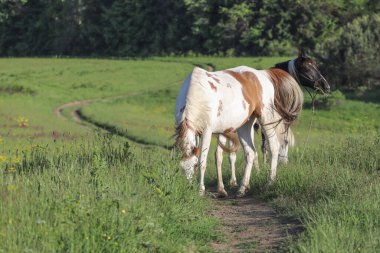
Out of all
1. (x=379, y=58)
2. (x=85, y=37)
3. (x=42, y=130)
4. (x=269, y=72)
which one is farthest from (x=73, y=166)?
(x=85, y=37)

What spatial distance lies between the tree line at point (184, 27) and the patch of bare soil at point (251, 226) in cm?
3962

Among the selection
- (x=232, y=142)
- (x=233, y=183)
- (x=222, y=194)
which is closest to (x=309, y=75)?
(x=232, y=142)

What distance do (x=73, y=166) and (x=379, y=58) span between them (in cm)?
4203

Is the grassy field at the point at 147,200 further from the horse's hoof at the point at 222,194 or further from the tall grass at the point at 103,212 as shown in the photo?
the horse's hoof at the point at 222,194

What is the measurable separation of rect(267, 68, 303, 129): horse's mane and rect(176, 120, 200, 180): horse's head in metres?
2.86

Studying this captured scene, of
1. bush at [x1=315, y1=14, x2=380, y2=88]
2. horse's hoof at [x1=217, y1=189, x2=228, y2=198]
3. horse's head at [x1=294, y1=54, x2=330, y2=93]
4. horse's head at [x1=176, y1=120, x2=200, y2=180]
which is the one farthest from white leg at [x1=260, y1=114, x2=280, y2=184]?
bush at [x1=315, y1=14, x2=380, y2=88]

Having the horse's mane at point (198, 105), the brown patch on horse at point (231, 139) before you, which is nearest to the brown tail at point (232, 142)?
the brown patch on horse at point (231, 139)

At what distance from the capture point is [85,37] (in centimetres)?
9450

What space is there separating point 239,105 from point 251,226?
2873 millimetres

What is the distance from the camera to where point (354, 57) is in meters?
48.8

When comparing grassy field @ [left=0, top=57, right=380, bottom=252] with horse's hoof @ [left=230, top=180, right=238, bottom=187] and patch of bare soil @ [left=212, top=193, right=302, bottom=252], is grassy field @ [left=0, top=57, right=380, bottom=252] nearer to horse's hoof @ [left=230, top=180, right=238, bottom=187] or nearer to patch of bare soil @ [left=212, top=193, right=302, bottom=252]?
patch of bare soil @ [left=212, top=193, right=302, bottom=252]

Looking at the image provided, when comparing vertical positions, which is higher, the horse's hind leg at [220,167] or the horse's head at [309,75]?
the horse's head at [309,75]

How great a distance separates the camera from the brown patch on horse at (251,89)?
12.4m

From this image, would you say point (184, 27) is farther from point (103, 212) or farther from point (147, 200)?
point (103, 212)
